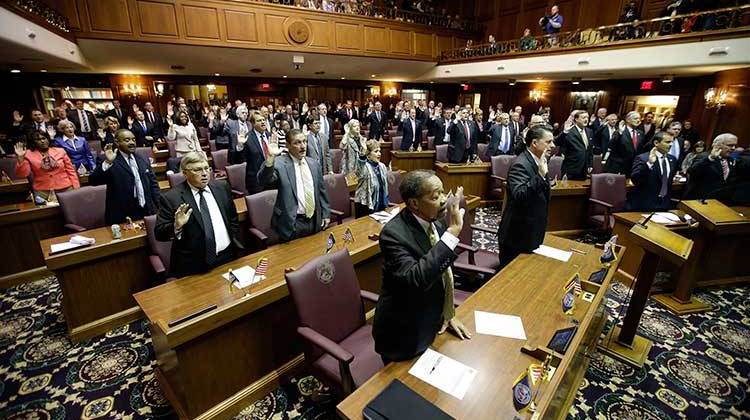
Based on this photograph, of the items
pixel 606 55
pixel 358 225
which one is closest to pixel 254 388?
pixel 358 225

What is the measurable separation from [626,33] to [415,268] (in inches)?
377

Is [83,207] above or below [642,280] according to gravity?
above

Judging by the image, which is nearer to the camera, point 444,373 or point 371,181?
point 444,373

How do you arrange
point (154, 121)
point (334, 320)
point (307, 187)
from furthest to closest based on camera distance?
point (154, 121)
point (307, 187)
point (334, 320)

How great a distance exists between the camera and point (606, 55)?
8.00m

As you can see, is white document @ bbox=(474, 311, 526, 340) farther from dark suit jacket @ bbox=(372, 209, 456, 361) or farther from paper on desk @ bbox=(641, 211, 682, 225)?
paper on desk @ bbox=(641, 211, 682, 225)

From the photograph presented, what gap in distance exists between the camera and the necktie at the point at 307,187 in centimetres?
309

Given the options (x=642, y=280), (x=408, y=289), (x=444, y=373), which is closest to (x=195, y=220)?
(x=408, y=289)

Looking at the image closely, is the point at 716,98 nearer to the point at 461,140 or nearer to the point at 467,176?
the point at 461,140

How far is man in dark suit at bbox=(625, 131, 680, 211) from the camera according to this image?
395 centimetres

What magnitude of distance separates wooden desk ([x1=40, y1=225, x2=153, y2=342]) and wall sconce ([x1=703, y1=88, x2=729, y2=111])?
11.7m

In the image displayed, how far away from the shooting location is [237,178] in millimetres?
4957

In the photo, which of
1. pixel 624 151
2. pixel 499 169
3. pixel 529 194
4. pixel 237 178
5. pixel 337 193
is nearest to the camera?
pixel 529 194

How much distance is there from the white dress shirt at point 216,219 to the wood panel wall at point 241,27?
25.2 ft
